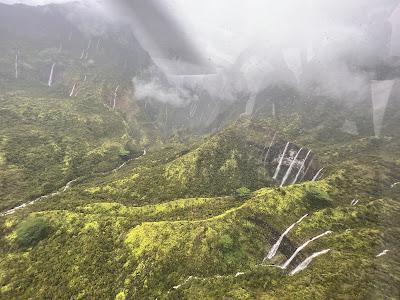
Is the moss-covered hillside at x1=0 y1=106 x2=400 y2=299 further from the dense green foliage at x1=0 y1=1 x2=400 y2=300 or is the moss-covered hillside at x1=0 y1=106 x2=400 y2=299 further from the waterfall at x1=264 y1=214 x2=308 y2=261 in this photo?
the waterfall at x1=264 y1=214 x2=308 y2=261

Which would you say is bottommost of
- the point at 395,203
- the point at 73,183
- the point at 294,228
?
the point at 73,183

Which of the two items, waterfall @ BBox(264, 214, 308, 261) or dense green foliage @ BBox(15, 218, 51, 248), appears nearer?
waterfall @ BBox(264, 214, 308, 261)

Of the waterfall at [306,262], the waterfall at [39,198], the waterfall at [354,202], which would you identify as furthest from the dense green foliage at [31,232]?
the waterfall at [354,202]

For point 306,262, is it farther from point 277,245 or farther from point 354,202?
point 354,202

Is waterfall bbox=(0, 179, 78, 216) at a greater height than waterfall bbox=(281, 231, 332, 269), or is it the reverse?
waterfall bbox=(281, 231, 332, 269)

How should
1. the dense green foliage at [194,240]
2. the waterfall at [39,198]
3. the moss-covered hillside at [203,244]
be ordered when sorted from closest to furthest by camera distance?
1. the moss-covered hillside at [203,244]
2. the dense green foliage at [194,240]
3. the waterfall at [39,198]

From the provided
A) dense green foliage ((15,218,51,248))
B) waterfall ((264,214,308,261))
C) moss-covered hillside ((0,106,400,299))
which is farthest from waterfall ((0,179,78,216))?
waterfall ((264,214,308,261))

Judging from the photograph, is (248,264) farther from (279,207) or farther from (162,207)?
(162,207)

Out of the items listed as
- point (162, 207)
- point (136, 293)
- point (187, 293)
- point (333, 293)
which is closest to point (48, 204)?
point (162, 207)

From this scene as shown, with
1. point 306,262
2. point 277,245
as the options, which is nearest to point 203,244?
point 277,245

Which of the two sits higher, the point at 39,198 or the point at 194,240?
the point at 194,240

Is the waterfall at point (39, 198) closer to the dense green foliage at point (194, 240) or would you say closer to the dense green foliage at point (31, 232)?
the dense green foliage at point (194, 240)
